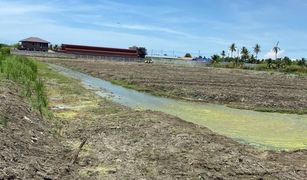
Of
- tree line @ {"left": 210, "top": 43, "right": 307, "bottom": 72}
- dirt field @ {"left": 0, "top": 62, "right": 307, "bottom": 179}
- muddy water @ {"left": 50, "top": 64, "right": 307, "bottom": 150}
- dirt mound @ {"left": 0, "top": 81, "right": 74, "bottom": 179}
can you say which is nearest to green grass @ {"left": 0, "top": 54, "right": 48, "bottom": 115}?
dirt field @ {"left": 0, "top": 62, "right": 307, "bottom": 179}

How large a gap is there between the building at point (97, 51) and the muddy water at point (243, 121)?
82368mm

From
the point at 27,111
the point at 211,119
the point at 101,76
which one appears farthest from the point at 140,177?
the point at 101,76

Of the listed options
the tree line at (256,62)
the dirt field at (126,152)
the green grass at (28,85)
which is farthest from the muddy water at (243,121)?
the tree line at (256,62)

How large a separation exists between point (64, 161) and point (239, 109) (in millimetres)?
15195

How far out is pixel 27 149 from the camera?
369 inches

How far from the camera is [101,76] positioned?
143 feet

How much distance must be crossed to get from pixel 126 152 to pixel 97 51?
100459 millimetres

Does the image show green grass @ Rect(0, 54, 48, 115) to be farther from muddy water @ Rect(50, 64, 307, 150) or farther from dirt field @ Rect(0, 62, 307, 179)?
muddy water @ Rect(50, 64, 307, 150)

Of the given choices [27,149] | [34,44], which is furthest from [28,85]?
[34,44]

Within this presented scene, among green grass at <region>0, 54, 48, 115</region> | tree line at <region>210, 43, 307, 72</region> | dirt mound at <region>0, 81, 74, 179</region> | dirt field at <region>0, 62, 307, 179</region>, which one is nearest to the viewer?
dirt mound at <region>0, 81, 74, 179</region>

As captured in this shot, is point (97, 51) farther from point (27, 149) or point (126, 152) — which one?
point (27, 149)

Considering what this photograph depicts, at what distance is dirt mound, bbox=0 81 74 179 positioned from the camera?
7.93 m

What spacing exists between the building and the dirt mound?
94797 millimetres

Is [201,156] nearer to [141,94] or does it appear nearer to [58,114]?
[58,114]
